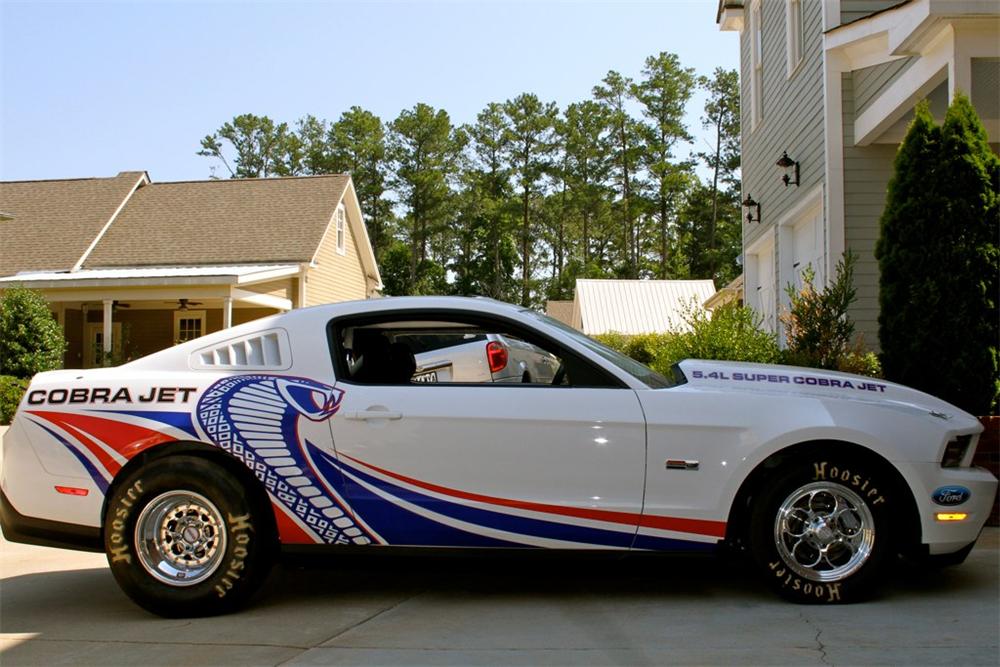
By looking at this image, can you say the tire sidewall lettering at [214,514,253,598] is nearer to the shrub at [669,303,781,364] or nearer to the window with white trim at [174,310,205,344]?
the shrub at [669,303,781,364]

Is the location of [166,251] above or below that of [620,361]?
above

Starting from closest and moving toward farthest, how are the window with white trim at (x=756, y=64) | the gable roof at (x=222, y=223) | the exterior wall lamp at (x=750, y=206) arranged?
the window with white trim at (x=756, y=64), the exterior wall lamp at (x=750, y=206), the gable roof at (x=222, y=223)

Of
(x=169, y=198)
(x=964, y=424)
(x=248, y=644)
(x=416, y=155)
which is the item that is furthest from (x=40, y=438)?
(x=416, y=155)

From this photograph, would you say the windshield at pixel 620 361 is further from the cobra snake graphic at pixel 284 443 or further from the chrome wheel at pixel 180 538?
the chrome wheel at pixel 180 538

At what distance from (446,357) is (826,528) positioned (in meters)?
2.81

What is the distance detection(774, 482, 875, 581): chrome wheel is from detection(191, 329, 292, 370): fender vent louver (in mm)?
2637

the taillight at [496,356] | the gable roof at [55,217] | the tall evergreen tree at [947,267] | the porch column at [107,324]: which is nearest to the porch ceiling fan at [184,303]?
the porch column at [107,324]

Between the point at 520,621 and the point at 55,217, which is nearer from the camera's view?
the point at 520,621

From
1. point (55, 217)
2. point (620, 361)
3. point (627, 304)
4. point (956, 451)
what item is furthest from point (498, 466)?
point (627, 304)

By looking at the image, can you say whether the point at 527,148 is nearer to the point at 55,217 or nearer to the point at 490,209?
the point at 490,209

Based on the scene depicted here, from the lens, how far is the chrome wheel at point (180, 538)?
4672 mm

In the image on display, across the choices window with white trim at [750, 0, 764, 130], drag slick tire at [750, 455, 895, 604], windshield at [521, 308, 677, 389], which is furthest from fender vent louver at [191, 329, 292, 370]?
window with white trim at [750, 0, 764, 130]

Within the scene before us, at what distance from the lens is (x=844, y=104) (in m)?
11.5

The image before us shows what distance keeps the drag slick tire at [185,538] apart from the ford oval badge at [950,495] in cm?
329
